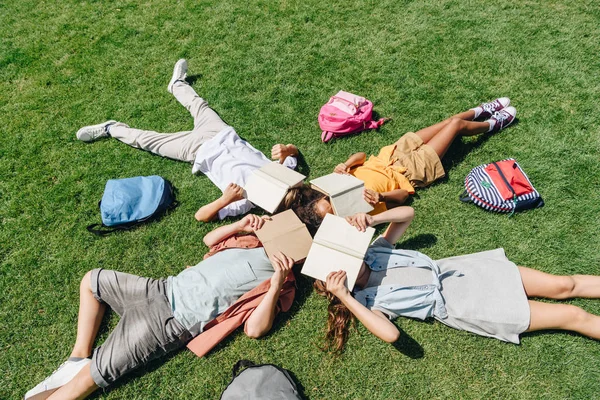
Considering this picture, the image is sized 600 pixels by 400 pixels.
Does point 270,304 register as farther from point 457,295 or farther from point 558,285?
point 558,285

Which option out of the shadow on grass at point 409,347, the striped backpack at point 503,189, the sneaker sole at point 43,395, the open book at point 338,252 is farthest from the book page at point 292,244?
the sneaker sole at point 43,395

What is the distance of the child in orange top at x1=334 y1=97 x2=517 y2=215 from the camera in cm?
409

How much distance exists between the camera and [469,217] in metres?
4.19

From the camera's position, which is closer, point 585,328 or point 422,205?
point 585,328

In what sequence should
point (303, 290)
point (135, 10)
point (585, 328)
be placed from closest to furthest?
point (585, 328), point (303, 290), point (135, 10)

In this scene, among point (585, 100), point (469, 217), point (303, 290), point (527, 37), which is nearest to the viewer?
point (303, 290)

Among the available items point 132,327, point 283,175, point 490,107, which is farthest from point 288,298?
point 490,107

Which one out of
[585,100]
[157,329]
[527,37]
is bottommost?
[157,329]

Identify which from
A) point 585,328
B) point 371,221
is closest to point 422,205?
point 371,221

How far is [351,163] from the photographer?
14.0ft

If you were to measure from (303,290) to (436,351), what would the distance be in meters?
1.34

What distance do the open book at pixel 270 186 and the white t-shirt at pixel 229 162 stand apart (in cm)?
62

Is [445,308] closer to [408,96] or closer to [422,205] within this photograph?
[422,205]

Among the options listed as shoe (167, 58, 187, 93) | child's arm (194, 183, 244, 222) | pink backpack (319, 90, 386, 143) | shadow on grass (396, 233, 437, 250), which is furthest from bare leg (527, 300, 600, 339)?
shoe (167, 58, 187, 93)
